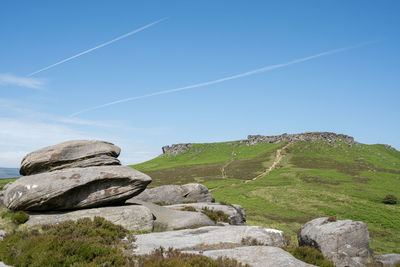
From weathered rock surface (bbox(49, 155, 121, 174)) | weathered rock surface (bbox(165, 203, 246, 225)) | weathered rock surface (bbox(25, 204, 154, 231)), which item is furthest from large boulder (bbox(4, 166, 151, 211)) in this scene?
weathered rock surface (bbox(165, 203, 246, 225))

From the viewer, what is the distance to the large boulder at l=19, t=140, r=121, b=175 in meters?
27.1

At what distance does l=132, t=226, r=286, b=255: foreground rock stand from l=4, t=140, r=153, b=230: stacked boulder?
624cm

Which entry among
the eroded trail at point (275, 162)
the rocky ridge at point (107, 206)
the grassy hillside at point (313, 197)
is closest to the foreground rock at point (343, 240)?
the rocky ridge at point (107, 206)

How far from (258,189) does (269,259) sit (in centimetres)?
6511

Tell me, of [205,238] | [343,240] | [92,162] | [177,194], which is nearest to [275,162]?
[177,194]

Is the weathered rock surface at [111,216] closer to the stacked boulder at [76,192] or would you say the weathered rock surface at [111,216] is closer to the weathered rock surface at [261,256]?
the stacked boulder at [76,192]

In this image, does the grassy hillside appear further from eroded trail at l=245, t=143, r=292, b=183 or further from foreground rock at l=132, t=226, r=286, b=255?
foreground rock at l=132, t=226, r=286, b=255

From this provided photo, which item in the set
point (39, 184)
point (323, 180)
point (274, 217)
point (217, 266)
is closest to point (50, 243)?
point (217, 266)

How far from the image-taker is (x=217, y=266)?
1048 cm

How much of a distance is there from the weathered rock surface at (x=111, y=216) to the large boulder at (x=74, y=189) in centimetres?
64

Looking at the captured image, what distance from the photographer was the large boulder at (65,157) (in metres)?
27.1

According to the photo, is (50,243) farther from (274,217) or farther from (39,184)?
(274,217)

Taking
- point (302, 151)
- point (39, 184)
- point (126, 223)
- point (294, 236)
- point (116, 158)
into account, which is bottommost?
point (294, 236)

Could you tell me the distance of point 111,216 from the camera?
23.4 meters
